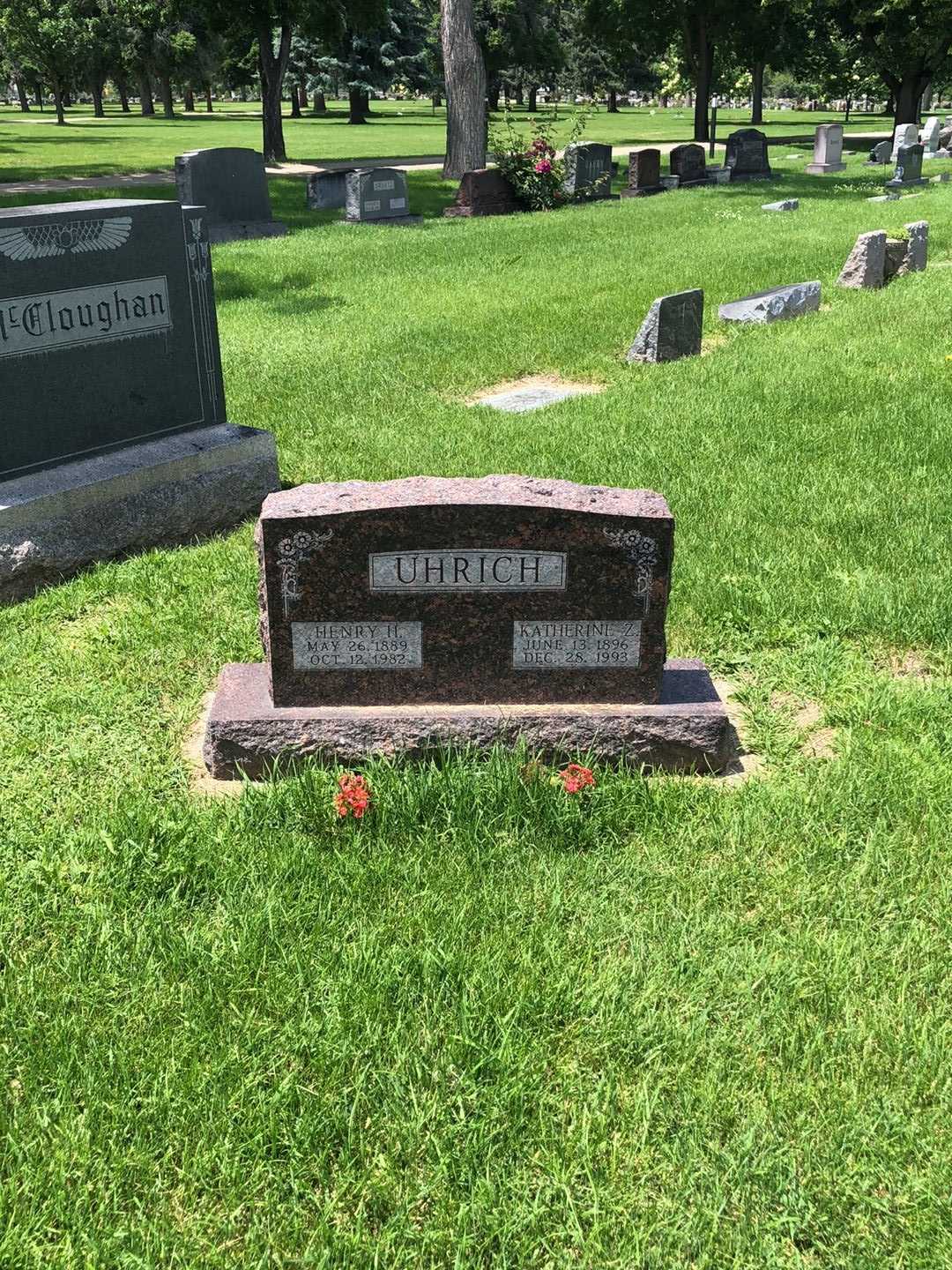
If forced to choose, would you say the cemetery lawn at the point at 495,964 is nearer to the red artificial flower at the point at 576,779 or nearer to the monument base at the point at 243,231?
the red artificial flower at the point at 576,779

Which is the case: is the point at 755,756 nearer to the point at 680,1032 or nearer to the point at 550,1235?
the point at 680,1032

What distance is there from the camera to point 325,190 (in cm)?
2247

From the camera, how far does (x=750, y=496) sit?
6.73 metres

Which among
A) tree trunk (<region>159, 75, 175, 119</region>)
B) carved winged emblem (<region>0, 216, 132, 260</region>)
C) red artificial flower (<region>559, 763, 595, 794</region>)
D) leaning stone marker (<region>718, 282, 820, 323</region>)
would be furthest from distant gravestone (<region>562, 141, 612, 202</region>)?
tree trunk (<region>159, 75, 175, 119</region>)

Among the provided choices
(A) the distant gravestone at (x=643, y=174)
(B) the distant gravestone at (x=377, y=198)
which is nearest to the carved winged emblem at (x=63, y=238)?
(B) the distant gravestone at (x=377, y=198)

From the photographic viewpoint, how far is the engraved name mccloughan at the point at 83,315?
573 centimetres

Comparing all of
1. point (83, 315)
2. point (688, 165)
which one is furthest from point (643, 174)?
point (83, 315)

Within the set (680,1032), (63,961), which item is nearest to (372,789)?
(63,961)

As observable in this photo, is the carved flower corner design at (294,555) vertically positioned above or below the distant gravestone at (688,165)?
below

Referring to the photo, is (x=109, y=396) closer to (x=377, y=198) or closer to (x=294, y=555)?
(x=294, y=555)

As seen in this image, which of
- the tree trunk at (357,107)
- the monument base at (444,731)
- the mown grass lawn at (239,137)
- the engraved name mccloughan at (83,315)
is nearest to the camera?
the monument base at (444,731)

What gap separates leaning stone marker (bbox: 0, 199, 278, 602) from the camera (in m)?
5.78

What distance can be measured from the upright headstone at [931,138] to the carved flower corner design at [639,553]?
116ft

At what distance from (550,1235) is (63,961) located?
1.53 metres
